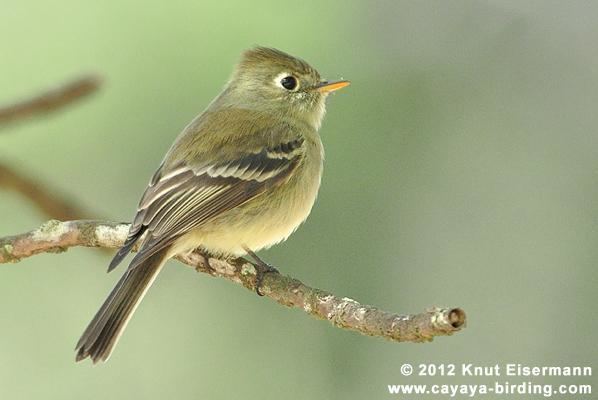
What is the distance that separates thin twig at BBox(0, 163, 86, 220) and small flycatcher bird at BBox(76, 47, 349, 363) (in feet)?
0.94

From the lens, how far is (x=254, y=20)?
6605mm

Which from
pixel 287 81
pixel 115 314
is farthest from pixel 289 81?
pixel 115 314

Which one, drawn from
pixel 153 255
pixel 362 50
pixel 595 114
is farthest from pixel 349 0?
pixel 153 255

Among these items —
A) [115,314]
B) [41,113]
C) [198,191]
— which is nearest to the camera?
[41,113]

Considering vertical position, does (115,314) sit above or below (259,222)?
below

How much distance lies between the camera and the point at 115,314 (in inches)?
161

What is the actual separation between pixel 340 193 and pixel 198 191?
2.00 metres

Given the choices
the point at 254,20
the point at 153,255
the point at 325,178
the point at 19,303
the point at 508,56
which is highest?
the point at 508,56

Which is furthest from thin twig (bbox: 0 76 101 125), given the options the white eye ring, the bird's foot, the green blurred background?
the green blurred background

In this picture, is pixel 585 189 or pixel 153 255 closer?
pixel 153 255

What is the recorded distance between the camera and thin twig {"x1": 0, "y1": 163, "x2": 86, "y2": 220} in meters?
3.89

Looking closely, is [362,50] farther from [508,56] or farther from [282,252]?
[282,252]

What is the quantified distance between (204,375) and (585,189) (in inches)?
115

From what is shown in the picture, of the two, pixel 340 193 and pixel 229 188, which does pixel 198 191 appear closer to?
pixel 229 188
